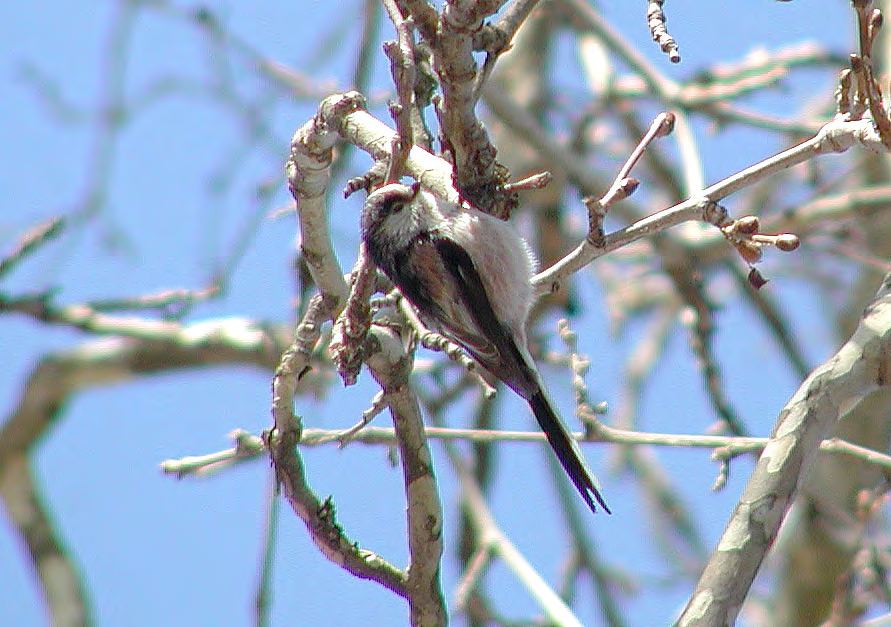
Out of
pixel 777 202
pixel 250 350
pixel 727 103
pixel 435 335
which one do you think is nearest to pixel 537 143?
pixel 727 103

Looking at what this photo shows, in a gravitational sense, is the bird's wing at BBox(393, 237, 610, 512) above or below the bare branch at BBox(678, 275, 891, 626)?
above

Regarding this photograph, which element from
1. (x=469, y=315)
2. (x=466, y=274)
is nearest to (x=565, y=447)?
(x=469, y=315)

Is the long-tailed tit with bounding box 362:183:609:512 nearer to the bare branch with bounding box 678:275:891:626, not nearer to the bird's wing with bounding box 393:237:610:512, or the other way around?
the bird's wing with bounding box 393:237:610:512

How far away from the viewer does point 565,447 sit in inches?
105

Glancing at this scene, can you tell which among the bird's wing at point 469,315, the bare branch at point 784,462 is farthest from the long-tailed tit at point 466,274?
the bare branch at point 784,462

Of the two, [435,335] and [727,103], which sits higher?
[727,103]

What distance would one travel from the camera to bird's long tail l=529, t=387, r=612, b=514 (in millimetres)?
2570

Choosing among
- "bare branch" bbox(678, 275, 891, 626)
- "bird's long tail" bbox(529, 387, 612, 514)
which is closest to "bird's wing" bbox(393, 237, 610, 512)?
"bird's long tail" bbox(529, 387, 612, 514)

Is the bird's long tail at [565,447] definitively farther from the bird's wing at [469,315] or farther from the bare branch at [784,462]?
the bare branch at [784,462]

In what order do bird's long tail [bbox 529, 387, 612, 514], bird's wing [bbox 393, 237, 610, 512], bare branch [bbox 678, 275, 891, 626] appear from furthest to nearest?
1. bird's wing [bbox 393, 237, 610, 512]
2. bird's long tail [bbox 529, 387, 612, 514]
3. bare branch [bbox 678, 275, 891, 626]

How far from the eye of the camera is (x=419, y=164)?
2473 mm

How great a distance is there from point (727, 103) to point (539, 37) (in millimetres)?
1384

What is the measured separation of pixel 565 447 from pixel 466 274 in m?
0.56

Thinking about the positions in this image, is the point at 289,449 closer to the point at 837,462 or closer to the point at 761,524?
the point at 761,524
